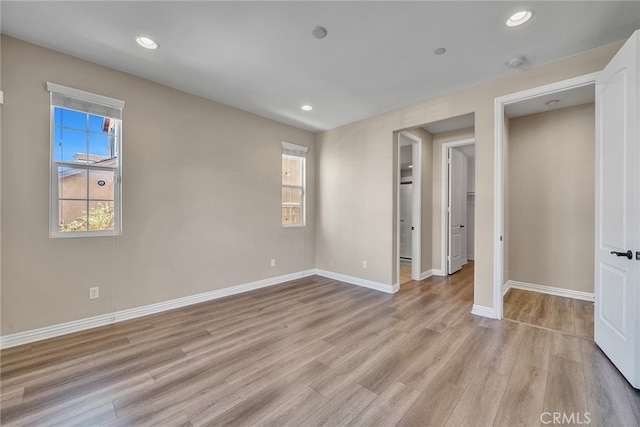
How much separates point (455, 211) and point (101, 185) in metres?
5.64

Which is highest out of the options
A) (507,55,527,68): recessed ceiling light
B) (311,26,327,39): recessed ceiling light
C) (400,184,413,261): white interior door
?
(311,26,327,39): recessed ceiling light

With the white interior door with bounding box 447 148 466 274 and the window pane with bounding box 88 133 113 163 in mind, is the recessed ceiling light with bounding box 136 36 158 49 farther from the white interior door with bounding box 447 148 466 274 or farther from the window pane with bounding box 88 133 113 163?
the white interior door with bounding box 447 148 466 274

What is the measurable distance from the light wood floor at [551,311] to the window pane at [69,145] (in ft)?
16.7

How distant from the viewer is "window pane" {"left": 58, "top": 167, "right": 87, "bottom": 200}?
2631mm

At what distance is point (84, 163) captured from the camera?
108 inches

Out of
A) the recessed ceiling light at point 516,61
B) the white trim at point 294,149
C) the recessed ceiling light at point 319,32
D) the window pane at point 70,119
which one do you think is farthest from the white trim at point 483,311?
the window pane at point 70,119

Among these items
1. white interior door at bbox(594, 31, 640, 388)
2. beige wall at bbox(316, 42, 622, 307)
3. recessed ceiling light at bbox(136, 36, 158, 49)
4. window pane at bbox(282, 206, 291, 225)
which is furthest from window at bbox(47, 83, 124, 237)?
white interior door at bbox(594, 31, 640, 388)

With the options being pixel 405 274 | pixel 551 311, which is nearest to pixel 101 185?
pixel 405 274

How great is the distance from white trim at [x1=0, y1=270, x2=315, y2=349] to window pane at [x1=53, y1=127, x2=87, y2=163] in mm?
1664

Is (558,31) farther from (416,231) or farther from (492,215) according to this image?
(416,231)

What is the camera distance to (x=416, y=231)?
470 centimetres

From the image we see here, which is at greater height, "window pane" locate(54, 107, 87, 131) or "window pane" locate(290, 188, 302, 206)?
"window pane" locate(54, 107, 87, 131)

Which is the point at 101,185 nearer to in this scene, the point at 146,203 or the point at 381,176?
the point at 146,203

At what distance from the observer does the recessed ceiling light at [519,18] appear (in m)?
2.02
